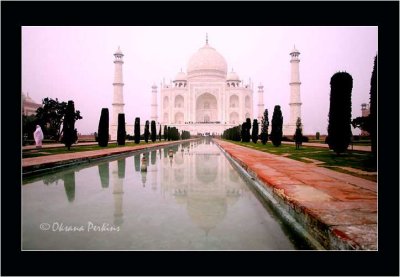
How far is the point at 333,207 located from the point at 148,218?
4.32 feet

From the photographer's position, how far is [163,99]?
4009 cm

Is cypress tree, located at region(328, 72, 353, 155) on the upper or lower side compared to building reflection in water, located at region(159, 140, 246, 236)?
upper

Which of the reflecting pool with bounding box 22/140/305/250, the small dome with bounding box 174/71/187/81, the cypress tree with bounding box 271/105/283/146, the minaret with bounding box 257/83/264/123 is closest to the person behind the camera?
the reflecting pool with bounding box 22/140/305/250

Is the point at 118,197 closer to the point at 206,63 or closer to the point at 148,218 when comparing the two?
the point at 148,218

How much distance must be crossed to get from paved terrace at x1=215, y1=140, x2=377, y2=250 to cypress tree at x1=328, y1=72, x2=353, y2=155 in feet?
14.0

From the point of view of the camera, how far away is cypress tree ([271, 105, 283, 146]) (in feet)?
42.3

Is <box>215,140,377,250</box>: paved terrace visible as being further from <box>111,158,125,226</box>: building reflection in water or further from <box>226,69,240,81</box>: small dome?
<box>226,69,240,81</box>: small dome

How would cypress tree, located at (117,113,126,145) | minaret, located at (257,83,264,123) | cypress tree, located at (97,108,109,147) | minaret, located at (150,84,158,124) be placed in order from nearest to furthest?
cypress tree, located at (97,108,109,147) < cypress tree, located at (117,113,126,145) < minaret, located at (150,84,158,124) < minaret, located at (257,83,264,123)

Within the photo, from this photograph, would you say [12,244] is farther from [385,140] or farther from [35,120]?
[35,120]

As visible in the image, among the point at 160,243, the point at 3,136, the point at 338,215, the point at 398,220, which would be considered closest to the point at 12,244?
the point at 3,136

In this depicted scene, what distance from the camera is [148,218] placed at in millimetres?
2420

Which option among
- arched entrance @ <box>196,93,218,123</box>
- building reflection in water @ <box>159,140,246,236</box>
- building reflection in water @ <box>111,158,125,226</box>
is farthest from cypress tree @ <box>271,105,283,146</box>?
arched entrance @ <box>196,93,218,123</box>

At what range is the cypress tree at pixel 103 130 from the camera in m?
12.5

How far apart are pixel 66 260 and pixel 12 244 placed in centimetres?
45
